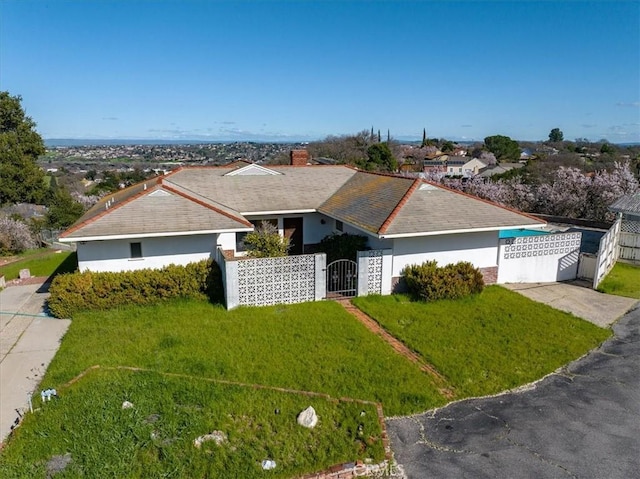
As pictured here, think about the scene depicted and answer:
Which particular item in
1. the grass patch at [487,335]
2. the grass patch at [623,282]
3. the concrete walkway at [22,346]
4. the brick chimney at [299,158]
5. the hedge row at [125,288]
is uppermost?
the brick chimney at [299,158]

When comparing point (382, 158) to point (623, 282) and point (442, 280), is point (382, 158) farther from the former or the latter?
point (442, 280)

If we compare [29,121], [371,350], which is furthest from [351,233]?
[29,121]

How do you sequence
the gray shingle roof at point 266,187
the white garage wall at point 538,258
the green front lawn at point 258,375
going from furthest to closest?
1. the gray shingle roof at point 266,187
2. the white garage wall at point 538,258
3. the green front lawn at point 258,375

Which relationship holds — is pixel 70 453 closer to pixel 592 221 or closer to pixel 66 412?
pixel 66 412

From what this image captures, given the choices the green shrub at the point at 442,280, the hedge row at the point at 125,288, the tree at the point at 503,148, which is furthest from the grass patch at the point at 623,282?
the tree at the point at 503,148

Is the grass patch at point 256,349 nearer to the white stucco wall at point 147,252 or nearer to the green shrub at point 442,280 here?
the white stucco wall at point 147,252

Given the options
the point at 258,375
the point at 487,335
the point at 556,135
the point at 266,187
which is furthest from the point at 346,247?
the point at 556,135

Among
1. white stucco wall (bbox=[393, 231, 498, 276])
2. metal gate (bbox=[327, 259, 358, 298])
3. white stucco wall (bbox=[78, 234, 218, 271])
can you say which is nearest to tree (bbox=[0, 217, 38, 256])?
white stucco wall (bbox=[78, 234, 218, 271])

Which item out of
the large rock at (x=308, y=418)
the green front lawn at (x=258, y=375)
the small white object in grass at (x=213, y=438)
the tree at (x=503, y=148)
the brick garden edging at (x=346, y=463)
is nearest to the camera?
the brick garden edging at (x=346, y=463)

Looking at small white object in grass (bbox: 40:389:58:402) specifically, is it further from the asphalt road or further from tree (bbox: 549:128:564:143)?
tree (bbox: 549:128:564:143)
